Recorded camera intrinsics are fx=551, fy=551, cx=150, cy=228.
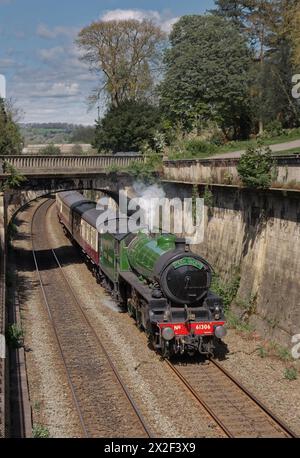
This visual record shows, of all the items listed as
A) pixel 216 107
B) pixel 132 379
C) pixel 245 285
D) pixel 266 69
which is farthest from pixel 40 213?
pixel 132 379

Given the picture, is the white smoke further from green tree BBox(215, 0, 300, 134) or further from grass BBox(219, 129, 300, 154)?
green tree BBox(215, 0, 300, 134)

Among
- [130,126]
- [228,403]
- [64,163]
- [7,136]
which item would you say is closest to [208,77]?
[130,126]

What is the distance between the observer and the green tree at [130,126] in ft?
168

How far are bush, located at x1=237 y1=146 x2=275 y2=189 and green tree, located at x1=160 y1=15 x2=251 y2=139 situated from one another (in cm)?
2403

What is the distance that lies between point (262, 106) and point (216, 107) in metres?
3.55

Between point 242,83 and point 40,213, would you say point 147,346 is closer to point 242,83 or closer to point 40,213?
point 242,83

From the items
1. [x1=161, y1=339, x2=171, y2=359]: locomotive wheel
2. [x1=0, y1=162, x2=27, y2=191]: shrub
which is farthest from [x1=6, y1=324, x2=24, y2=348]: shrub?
[x1=0, y1=162, x2=27, y2=191]: shrub

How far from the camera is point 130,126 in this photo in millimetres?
51500

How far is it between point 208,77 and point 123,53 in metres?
17.3

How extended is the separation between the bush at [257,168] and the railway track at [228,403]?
234 inches

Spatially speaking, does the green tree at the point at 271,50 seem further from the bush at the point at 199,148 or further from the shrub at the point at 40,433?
the shrub at the point at 40,433

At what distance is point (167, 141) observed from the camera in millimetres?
43625

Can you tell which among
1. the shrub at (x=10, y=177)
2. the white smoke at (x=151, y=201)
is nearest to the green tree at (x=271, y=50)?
the white smoke at (x=151, y=201)

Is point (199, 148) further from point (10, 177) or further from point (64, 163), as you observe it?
point (10, 177)
